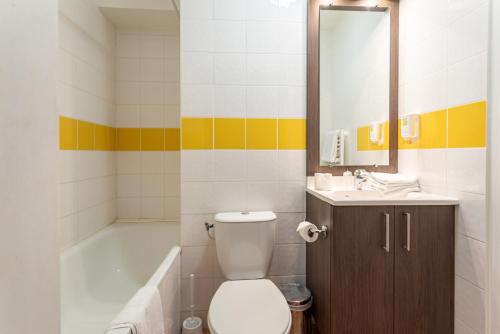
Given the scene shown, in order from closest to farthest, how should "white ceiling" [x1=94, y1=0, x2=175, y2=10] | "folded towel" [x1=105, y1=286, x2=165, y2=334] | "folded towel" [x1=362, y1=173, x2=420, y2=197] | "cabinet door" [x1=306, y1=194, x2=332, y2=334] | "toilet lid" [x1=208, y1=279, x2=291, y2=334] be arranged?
"folded towel" [x1=105, y1=286, x2=165, y2=334] < "toilet lid" [x1=208, y1=279, x2=291, y2=334] < "cabinet door" [x1=306, y1=194, x2=332, y2=334] < "folded towel" [x1=362, y1=173, x2=420, y2=197] < "white ceiling" [x1=94, y1=0, x2=175, y2=10]

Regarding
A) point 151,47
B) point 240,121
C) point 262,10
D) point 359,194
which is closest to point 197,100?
point 240,121

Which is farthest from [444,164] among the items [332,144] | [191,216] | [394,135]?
[191,216]

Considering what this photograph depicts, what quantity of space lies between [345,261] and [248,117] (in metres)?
1.00

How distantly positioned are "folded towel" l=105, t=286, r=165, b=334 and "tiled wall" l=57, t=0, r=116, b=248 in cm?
85

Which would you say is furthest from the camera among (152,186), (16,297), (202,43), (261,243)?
(152,186)

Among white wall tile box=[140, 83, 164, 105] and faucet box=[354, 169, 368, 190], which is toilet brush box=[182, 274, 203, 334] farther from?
white wall tile box=[140, 83, 164, 105]

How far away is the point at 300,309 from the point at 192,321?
64 cm

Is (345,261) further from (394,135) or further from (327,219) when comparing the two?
(394,135)

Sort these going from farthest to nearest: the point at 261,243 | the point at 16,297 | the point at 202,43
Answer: the point at 202,43 → the point at 261,243 → the point at 16,297

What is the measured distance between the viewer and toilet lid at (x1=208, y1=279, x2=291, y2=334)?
45.8 inches

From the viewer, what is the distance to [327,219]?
55.4 inches

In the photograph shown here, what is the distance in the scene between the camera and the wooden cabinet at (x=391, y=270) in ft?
4.35

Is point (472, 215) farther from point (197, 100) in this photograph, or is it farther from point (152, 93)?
point (152, 93)

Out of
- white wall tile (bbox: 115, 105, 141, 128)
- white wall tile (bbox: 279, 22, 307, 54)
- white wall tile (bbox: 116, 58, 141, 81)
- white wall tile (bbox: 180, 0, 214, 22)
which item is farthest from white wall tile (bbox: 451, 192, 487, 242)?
white wall tile (bbox: 116, 58, 141, 81)
